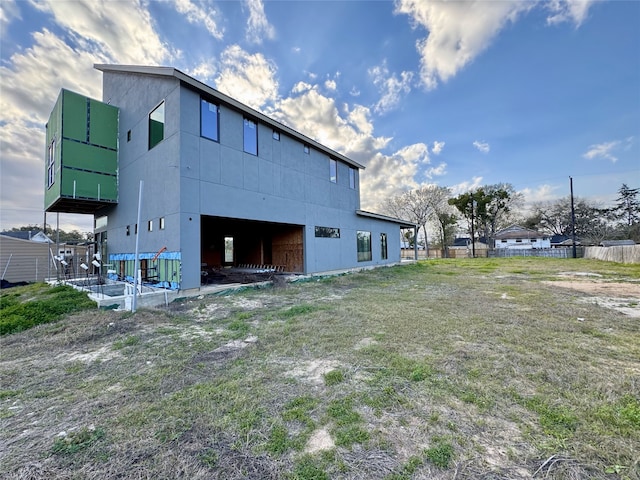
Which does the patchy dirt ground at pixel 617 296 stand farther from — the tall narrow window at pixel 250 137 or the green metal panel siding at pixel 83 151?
the green metal panel siding at pixel 83 151

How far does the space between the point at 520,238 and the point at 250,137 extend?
43926mm

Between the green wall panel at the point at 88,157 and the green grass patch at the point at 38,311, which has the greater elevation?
the green wall panel at the point at 88,157

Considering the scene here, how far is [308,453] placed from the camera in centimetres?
182

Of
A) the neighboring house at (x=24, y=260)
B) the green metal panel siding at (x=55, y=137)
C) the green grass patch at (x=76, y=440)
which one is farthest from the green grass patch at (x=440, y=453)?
the neighboring house at (x=24, y=260)

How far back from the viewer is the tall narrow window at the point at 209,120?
336 inches

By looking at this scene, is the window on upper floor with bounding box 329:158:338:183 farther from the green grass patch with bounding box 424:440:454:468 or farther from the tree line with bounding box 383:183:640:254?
the tree line with bounding box 383:183:640:254

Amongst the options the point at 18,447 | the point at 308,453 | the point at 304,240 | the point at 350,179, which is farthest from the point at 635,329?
the point at 350,179

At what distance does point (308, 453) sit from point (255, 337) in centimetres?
274

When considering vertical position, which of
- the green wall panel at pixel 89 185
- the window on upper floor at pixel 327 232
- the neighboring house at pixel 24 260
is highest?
the green wall panel at pixel 89 185

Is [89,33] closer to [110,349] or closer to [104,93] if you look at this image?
[104,93]

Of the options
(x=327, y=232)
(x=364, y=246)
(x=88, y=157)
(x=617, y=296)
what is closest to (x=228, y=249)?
(x=327, y=232)

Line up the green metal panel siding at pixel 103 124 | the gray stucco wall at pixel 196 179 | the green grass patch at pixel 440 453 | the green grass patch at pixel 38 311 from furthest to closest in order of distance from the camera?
the green metal panel siding at pixel 103 124, the gray stucco wall at pixel 196 179, the green grass patch at pixel 38 311, the green grass patch at pixel 440 453

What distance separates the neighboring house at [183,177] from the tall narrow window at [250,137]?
4 cm

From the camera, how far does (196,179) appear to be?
820 cm
